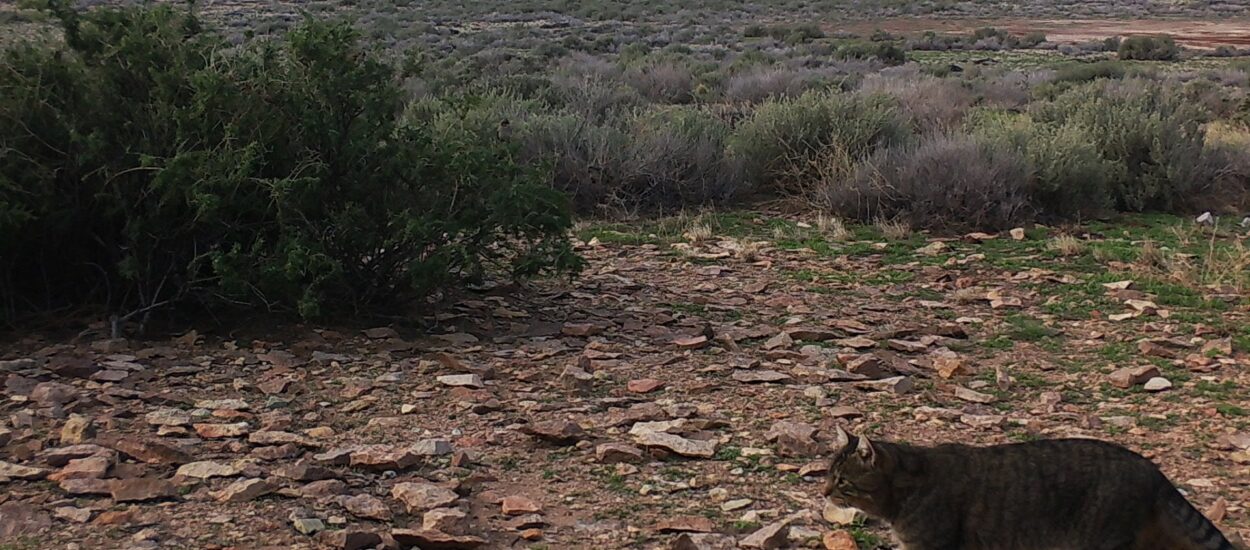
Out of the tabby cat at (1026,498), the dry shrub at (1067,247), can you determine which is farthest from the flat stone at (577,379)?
the dry shrub at (1067,247)

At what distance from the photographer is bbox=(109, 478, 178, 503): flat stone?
4227mm

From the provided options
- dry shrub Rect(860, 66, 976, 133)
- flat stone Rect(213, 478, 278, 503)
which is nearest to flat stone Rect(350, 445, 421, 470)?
flat stone Rect(213, 478, 278, 503)

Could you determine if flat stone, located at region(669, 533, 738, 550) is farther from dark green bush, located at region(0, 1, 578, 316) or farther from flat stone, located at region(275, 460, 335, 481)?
dark green bush, located at region(0, 1, 578, 316)

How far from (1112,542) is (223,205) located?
4619 mm

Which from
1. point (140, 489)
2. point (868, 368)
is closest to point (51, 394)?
point (140, 489)

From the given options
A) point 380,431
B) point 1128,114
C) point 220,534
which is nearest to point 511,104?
point 1128,114

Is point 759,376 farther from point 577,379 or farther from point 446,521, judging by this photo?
point 446,521

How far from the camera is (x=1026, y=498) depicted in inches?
150

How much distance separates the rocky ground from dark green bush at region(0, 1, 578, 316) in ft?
1.24

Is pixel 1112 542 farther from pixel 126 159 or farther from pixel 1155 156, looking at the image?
pixel 1155 156

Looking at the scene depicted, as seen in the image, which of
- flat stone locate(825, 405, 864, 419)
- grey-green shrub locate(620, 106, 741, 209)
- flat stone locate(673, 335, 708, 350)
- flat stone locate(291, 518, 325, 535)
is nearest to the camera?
flat stone locate(291, 518, 325, 535)

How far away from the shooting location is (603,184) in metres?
11.0

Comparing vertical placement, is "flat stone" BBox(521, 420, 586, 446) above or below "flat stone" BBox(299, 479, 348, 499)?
below

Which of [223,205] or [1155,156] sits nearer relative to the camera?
[223,205]
